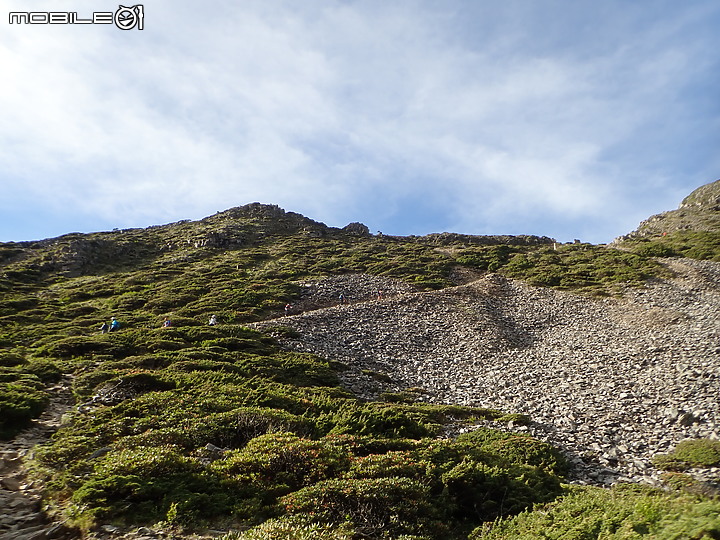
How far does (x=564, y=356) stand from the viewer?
87.4 feet

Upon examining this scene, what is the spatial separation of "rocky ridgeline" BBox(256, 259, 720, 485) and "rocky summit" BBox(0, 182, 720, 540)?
17cm

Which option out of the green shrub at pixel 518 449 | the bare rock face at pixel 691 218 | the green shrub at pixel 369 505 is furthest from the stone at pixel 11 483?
the bare rock face at pixel 691 218

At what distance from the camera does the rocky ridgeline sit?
14.8 m

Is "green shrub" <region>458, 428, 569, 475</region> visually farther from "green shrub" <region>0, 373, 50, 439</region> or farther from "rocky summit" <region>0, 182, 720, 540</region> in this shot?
"green shrub" <region>0, 373, 50, 439</region>

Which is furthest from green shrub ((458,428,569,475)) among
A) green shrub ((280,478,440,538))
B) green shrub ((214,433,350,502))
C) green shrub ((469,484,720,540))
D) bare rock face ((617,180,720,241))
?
bare rock face ((617,180,720,241))

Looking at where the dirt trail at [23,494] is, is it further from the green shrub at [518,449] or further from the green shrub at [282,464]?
the green shrub at [518,449]

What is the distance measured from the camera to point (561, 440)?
14.6m

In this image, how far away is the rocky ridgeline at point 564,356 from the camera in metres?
14.8

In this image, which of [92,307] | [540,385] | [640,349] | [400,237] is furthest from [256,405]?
[400,237]

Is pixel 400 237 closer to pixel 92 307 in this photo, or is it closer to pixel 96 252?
pixel 96 252

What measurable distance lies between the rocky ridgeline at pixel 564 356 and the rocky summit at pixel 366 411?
174mm

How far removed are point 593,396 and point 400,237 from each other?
90987 mm

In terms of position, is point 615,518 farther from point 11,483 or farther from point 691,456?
point 11,483

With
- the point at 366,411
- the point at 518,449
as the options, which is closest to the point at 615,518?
the point at 518,449
